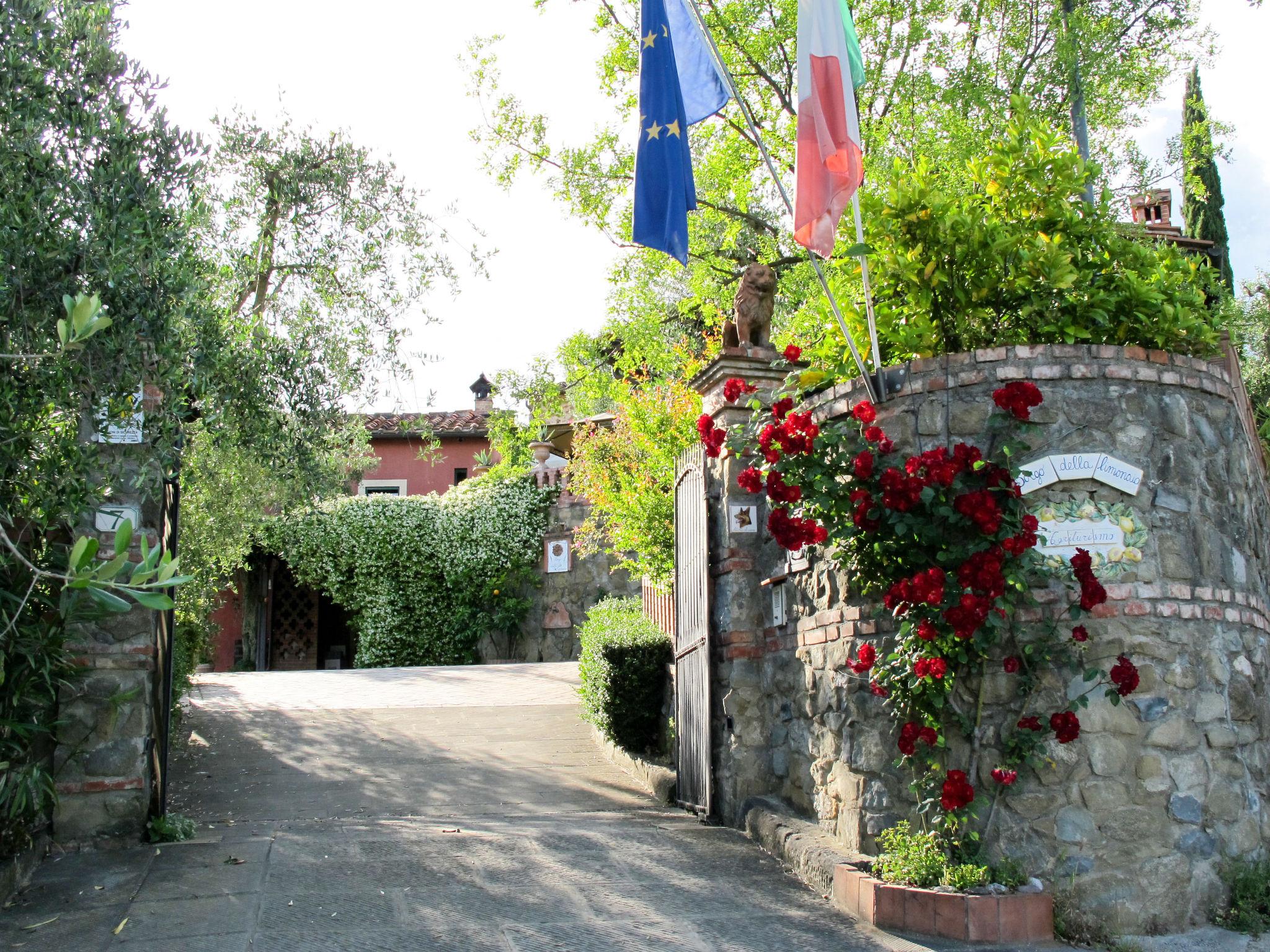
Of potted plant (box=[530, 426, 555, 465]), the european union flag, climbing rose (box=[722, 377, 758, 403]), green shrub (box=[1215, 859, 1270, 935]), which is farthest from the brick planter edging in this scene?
potted plant (box=[530, 426, 555, 465])

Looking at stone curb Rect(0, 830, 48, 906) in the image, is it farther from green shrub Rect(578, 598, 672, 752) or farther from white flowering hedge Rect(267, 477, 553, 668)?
white flowering hedge Rect(267, 477, 553, 668)

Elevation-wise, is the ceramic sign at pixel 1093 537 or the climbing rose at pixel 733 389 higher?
the climbing rose at pixel 733 389

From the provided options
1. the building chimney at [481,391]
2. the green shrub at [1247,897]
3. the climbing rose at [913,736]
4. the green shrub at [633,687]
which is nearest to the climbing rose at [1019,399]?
the climbing rose at [913,736]

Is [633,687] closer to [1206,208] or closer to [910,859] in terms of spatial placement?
[910,859]

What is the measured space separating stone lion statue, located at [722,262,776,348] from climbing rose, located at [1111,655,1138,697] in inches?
122

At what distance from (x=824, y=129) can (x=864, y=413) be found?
1635 mm

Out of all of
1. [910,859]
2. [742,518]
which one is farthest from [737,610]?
[910,859]

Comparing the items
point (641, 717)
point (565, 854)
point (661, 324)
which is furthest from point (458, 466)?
point (565, 854)

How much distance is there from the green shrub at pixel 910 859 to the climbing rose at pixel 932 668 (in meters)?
0.73

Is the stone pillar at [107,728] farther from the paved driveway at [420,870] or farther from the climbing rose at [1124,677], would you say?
the climbing rose at [1124,677]

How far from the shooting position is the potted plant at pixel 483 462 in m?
19.2

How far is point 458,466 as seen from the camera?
2458cm

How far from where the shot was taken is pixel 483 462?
19.5 m

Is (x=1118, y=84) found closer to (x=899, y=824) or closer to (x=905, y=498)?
(x=905, y=498)
